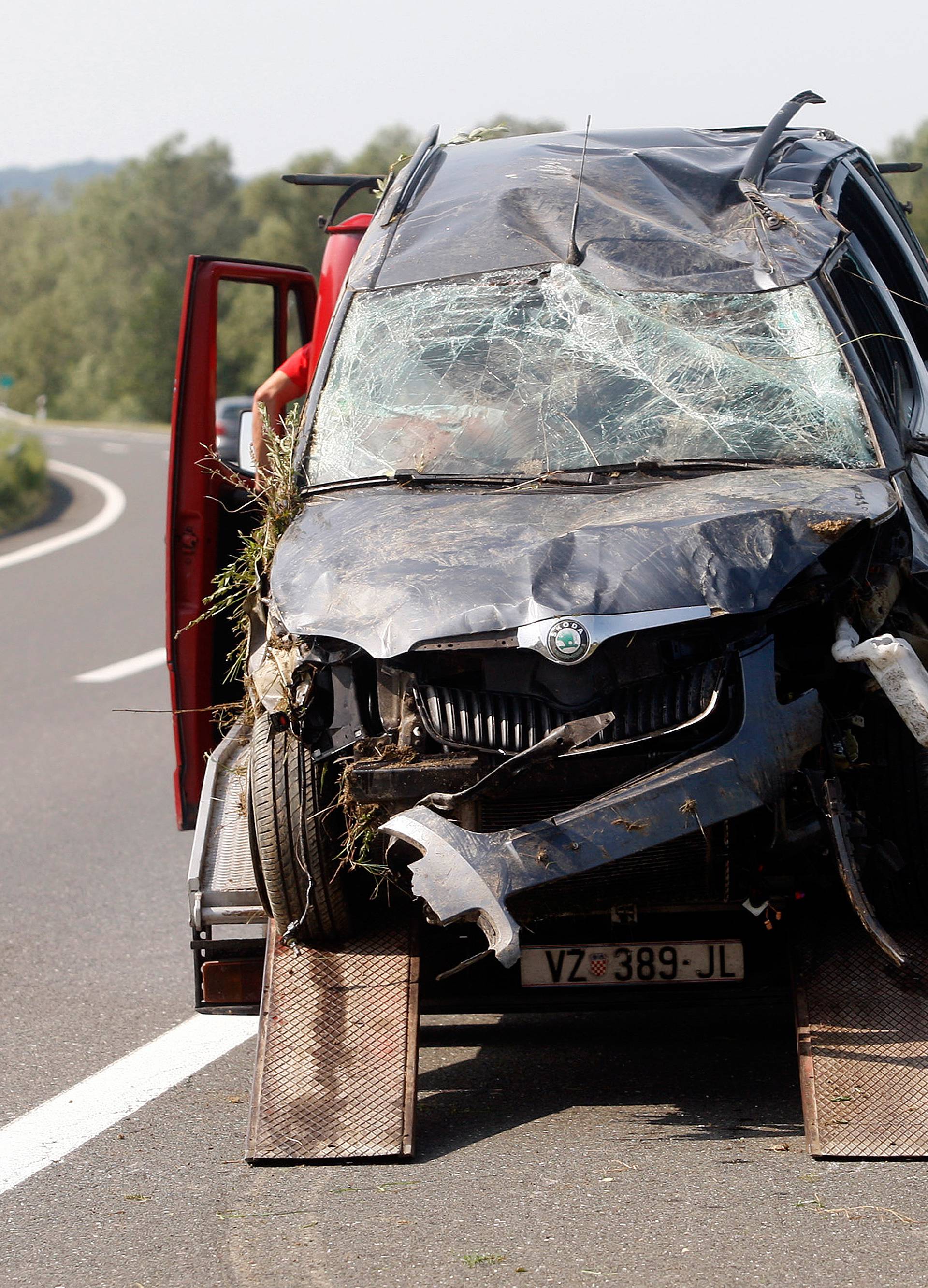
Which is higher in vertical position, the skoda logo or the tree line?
the skoda logo

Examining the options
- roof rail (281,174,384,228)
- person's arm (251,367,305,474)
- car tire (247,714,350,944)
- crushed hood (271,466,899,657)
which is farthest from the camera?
roof rail (281,174,384,228)

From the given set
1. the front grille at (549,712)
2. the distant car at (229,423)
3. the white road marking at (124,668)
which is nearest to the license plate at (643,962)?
the front grille at (549,712)

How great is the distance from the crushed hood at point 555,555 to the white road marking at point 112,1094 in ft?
5.39

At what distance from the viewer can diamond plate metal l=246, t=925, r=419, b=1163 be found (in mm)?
4676

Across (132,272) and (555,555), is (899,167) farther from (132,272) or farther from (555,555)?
(132,272)

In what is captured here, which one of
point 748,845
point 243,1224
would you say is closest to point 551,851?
point 748,845

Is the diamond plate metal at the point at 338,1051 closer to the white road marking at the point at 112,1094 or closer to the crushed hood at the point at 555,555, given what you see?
the white road marking at the point at 112,1094

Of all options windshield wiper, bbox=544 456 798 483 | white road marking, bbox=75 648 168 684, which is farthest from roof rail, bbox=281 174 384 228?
white road marking, bbox=75 648 168 684

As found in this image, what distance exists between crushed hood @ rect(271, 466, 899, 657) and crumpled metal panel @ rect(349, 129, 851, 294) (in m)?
1.02

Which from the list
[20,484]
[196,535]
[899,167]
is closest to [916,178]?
[20,484]

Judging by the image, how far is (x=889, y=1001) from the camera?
489 cm

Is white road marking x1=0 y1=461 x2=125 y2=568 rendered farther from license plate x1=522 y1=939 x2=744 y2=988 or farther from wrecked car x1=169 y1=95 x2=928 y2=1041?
license plate x1=522 y1=939 x2=744 y2=988

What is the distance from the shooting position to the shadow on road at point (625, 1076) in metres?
4.92

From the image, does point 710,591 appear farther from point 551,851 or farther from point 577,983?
point 577,983
